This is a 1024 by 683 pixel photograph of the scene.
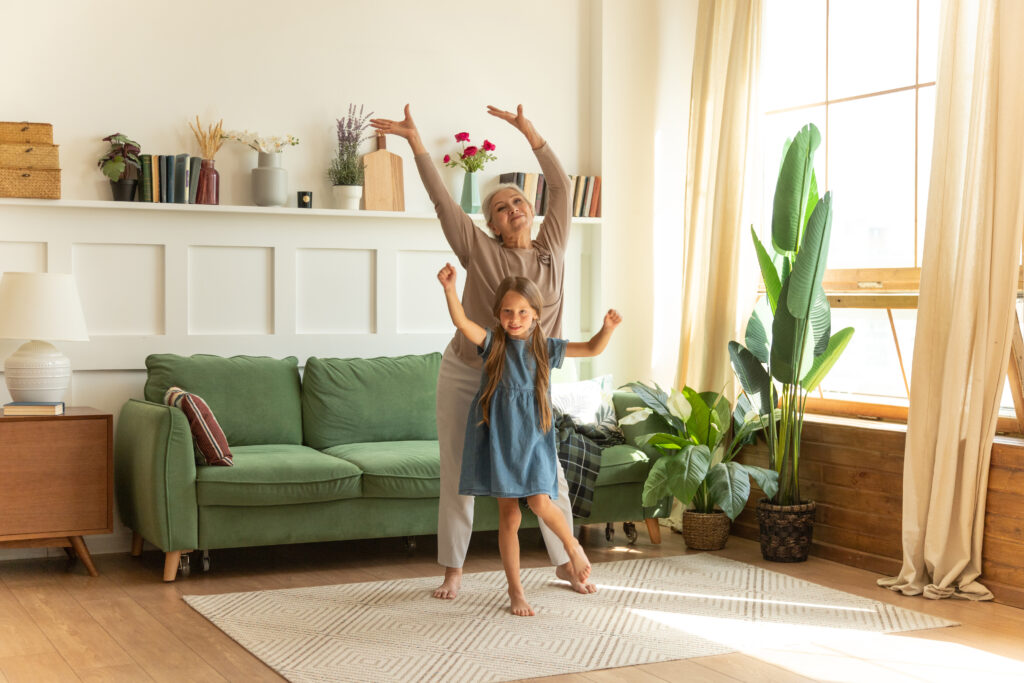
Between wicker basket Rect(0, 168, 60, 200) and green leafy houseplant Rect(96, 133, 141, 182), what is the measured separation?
0.70 ft

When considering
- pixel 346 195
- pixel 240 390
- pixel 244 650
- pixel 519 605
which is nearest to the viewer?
pixel 244 650

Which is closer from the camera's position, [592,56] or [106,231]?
[106,231]

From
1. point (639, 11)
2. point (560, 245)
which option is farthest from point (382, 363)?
point (639, 11)

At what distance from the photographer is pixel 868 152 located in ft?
16.0

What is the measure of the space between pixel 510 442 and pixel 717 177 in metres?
2.24

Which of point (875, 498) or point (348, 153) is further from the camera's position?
point (348, 153)

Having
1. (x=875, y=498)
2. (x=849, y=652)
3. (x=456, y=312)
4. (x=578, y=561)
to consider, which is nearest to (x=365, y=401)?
(x=578, y=561)

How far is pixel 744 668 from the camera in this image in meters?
3.09

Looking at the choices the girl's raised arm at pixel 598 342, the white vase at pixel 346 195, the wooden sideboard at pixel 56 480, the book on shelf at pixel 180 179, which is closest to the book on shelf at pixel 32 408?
the wooden sideboard at pixel 56 480

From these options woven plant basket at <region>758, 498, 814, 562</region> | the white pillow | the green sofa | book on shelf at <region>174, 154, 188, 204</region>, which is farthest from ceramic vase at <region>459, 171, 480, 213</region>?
woven plant basket at <region>758, 498, 814, 562</region>

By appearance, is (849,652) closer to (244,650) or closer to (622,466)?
(622,466)

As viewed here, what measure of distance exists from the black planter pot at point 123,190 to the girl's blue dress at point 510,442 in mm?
2006

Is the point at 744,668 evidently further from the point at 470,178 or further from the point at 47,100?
the point at 47,100

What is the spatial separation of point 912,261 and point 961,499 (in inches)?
44.0
